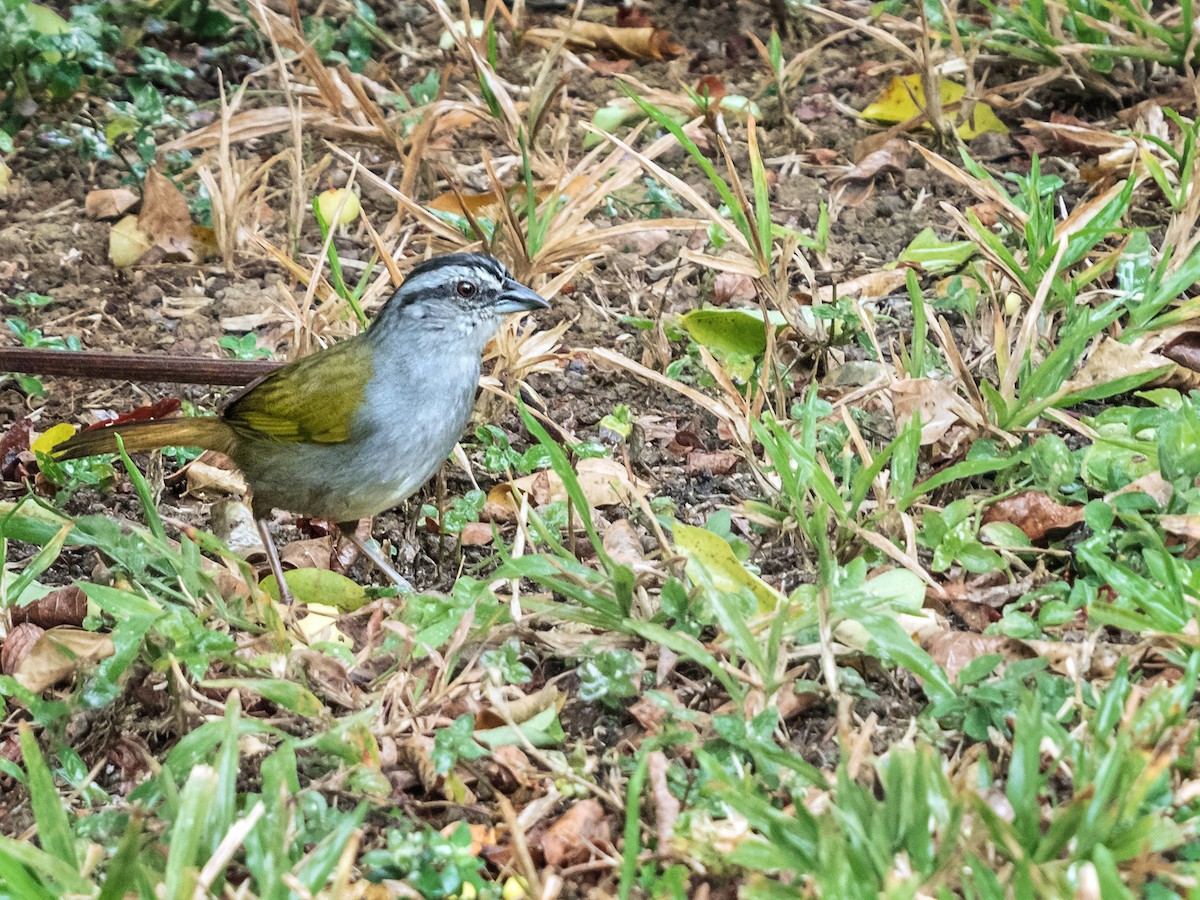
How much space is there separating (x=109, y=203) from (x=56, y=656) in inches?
118

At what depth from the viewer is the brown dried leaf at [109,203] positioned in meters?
5.98

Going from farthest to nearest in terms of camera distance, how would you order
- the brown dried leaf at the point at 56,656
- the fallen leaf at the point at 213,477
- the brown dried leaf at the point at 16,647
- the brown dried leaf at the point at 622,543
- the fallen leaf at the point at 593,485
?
1. the fallen leaf at the point at 213,477
2. the fallen leaf at the point at 593,485
3. the brown dried leaf at the point at 622,543
4. the brown dried leaf at the point at 16,647
5. the brown dried leaf at the point at 56,656

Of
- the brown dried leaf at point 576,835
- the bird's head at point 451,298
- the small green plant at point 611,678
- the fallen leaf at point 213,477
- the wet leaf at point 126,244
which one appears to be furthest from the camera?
the wet leaf at point 126,244

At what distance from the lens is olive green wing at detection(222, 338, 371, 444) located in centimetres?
450

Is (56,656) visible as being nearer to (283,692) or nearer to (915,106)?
(283,692)

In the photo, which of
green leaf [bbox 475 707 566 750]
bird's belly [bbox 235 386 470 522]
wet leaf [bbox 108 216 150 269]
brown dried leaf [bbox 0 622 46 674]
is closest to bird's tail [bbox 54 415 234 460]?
bird's belly [bbox 235 386 470 522]

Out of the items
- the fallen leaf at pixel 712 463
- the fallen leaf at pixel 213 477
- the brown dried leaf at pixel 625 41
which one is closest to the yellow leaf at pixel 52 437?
the fallen leaf at pixel 213 477

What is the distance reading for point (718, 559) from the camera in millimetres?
3484

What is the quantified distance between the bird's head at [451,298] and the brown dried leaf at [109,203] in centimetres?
193

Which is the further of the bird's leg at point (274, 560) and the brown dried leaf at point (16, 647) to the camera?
the bird's leg at point (274, 560)

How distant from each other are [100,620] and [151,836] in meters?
1.08

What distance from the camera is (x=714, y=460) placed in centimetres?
458

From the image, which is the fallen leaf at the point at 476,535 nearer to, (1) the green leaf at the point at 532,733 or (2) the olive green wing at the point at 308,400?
(2) the olive green wing at the point at 308,400

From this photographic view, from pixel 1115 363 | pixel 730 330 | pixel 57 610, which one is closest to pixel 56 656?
pixel 57 610
